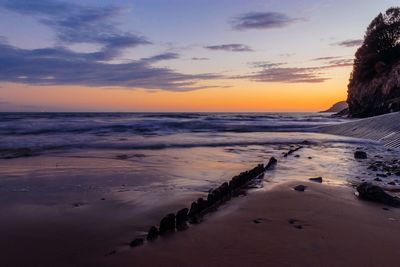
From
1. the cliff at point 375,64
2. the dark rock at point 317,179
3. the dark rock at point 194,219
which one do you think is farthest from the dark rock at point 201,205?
the cliff at point 375,64

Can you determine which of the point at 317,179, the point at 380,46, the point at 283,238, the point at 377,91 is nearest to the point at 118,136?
the point at 317,179

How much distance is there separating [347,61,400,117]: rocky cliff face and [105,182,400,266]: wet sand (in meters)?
29.7

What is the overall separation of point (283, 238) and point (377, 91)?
1665 inches

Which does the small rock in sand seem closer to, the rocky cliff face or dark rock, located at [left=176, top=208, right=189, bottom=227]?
dark rock, located at [left=176, top=208, right=189, bottom=227]

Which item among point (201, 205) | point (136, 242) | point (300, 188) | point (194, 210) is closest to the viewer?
point (136, 242)

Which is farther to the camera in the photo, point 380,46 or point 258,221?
point 380,46

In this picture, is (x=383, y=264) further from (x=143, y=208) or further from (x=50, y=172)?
(x=50, y=172)

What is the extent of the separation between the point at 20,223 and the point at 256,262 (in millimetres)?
2937

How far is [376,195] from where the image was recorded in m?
5.67

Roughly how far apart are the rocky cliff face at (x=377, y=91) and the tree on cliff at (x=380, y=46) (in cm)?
92

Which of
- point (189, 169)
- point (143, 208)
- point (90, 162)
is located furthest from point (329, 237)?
point (90, 162)

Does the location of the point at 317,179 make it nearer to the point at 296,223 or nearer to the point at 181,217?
the point at 296,223

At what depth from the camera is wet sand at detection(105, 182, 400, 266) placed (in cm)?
358

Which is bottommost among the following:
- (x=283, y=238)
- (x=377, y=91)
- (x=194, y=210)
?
(x=283, y=238)
